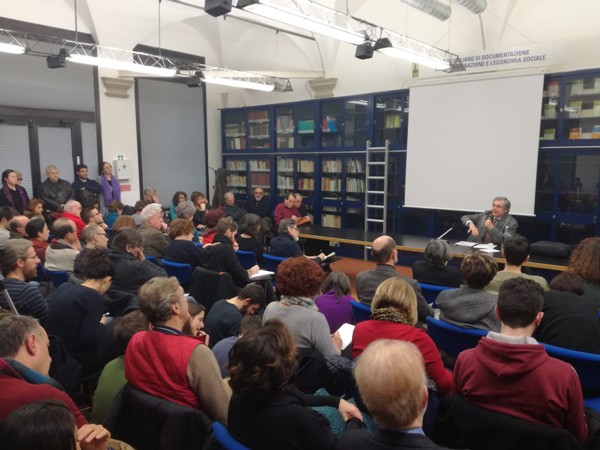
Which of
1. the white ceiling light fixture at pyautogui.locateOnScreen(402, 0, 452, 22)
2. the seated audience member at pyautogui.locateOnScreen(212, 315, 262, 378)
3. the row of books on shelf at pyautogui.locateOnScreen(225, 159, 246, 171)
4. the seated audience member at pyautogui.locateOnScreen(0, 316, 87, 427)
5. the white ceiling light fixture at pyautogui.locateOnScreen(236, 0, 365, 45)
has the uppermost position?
the white ceiling light fixture at pyautogui.locateOnScreen(402, 0, 452, 22)

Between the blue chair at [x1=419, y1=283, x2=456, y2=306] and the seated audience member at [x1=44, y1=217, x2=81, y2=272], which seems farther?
the seated audience member at [x1=44, y1=217, x2=81, y2=272]

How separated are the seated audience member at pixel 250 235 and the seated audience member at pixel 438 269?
1.96 meters

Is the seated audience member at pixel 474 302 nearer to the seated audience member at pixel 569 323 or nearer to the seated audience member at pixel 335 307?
the seated audience member at pixel 569 323

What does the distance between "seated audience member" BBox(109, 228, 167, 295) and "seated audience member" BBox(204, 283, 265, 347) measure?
3.17 feet

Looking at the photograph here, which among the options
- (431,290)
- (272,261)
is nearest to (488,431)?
(431,290)

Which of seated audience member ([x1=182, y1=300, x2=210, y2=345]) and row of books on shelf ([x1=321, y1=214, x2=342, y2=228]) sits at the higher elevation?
seated audience member ([x1=182, y1=300, x2=210, y2=345])

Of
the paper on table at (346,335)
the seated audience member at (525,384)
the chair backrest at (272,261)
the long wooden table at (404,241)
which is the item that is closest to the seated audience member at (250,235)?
the chair backrest at (272,261)

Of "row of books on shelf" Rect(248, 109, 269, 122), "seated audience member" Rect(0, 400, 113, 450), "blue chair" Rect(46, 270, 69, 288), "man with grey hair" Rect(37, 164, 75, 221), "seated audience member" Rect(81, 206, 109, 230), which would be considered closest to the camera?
"seated audience member" Rect(0, 400, 113, 450)

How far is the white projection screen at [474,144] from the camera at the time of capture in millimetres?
6375

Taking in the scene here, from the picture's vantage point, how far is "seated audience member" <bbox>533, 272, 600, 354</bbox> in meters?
2.24

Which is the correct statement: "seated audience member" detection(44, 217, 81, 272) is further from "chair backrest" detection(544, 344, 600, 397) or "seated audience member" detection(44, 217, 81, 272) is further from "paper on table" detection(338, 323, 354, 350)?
"chair backrest" detection(544, 344, 600, 397)

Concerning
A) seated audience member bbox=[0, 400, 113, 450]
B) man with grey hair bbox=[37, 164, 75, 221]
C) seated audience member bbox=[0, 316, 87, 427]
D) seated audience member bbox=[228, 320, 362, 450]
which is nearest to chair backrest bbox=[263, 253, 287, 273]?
seated audience member bbox=[0, 316, 87, 427]

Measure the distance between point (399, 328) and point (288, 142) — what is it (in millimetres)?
7794

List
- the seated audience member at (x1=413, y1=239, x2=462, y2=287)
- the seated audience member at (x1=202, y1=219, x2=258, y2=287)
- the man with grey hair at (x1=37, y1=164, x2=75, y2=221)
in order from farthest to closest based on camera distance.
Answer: the man with grey hair at (x1=37, y1=164, x2=75, y2=221) < the seated audience member at (x1=202, y1=219, x2=258, y2=287) < the seated audience member at (x1=413, y1=239, x2=462, y2=287)
